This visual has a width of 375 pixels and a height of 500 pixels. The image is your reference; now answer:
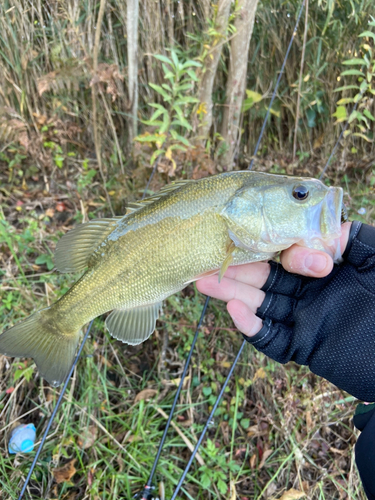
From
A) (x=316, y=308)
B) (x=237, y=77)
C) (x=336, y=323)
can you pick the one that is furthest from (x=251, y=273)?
(x=237, y=77)

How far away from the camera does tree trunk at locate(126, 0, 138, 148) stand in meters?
2.85

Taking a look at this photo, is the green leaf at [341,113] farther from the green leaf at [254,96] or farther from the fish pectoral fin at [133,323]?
the fish pectoral fin at [133,323]

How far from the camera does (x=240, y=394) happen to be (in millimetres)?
2848

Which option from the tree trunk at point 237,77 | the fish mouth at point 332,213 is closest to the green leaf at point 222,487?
the fish mouth at point 332,213

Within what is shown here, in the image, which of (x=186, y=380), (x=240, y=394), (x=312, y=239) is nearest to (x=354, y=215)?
(x=312, y=239)

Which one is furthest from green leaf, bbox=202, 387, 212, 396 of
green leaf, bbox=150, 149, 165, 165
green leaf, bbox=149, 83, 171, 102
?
green leaf, bbox=149, 83, 171, 102

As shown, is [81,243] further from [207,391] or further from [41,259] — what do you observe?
[207,391]

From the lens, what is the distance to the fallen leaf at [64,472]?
8.04ft

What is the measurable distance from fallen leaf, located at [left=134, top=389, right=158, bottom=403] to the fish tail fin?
3.13ft

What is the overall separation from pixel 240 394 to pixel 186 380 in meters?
0.49

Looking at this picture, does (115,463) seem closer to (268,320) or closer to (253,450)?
(253,450)

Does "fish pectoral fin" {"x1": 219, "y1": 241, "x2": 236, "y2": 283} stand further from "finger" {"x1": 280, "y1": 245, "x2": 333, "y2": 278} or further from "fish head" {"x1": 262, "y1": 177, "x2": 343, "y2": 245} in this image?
"finger" {"x1": 280, "y1": 245, "x2": 333, "y2": 278}

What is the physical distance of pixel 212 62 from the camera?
3.12 m

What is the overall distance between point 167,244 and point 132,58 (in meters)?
2.18
